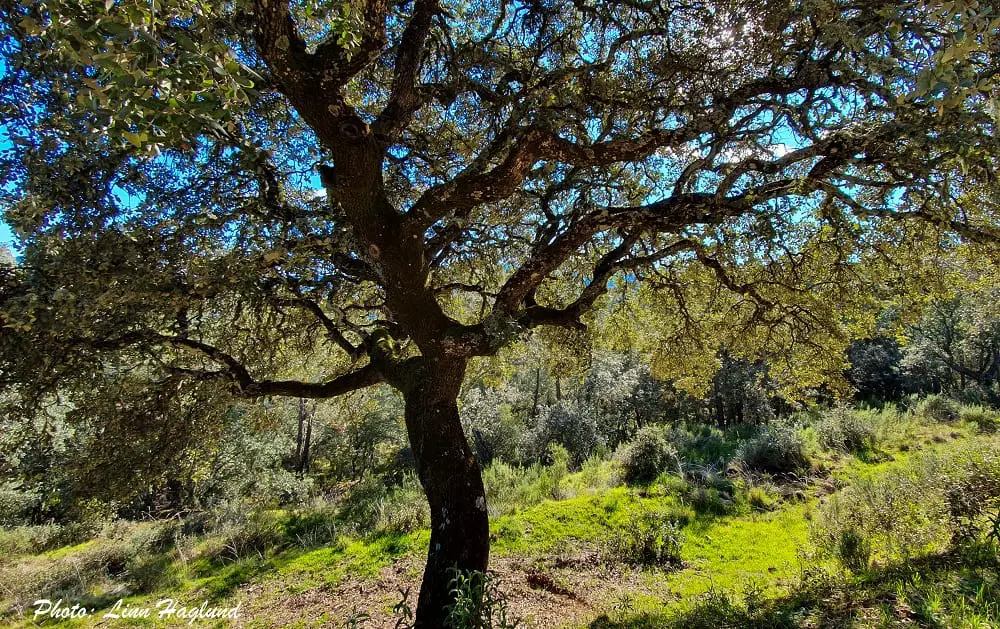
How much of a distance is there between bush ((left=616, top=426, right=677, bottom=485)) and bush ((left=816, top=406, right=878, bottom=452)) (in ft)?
16.9

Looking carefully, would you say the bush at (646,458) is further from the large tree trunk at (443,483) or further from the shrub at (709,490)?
the large tree trunk at (443,483)

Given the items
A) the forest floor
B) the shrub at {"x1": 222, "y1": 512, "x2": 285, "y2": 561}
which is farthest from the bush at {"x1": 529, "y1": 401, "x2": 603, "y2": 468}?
the shrub at {"x1": 222, "y1": 512, "x2": 285, "y2": 561}

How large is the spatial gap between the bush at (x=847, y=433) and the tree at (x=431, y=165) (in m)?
8.57

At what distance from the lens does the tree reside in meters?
2.82

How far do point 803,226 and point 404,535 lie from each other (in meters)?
9.39

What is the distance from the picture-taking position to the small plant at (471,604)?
3.44 meters

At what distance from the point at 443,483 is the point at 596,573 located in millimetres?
3973

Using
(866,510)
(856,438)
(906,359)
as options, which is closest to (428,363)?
(866,510)

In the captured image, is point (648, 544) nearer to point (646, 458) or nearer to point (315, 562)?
point (646, 458)

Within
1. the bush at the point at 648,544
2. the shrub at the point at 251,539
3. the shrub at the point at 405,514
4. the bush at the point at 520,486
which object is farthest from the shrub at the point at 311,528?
the bush at the point at 648,544

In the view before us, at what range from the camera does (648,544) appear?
283 inches

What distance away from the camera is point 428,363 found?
5039 mm

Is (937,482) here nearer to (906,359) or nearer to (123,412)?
(123,412)

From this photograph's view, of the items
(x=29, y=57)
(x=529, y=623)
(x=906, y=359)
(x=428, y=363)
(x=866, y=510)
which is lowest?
(x=906, y=359)
